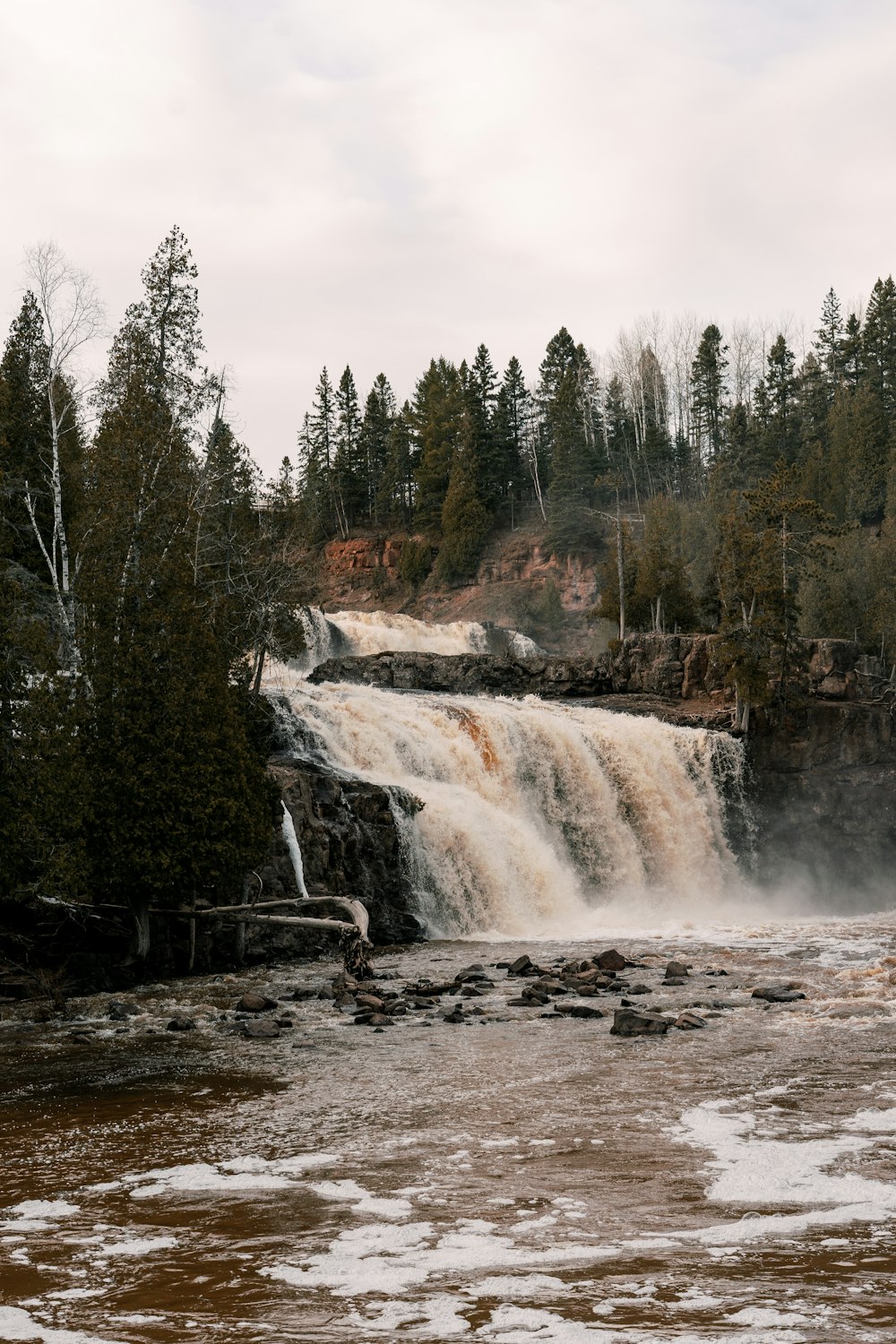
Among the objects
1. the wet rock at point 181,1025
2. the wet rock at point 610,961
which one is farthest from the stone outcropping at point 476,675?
the wet rock at point 181,1025

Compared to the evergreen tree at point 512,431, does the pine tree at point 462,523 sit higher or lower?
lower

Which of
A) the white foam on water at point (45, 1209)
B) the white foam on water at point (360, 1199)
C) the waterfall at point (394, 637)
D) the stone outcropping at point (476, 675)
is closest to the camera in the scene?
the white foam on water at point (360, 1199)

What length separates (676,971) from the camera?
22.9 m

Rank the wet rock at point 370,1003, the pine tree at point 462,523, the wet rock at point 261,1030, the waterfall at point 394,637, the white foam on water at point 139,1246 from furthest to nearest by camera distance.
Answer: the pine tree at point 462,523 → the waterfall at point 394,637 → the wet rock at point 370,1003 → the wet rock at point 261,1030 → the white foam on water at point 139,1246

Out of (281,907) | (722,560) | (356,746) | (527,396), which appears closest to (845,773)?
(722,560)

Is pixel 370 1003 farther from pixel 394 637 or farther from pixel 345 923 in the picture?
pixel 394 637

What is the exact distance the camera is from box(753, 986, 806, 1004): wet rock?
2007 cm

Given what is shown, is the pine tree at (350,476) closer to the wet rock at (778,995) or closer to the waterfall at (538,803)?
the waterfall at (538,803)

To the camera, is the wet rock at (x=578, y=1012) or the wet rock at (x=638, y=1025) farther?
the wet rock at (x=578, y=1012)

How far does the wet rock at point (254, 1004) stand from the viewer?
1992 cm

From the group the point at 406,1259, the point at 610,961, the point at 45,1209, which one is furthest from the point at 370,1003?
the point at 406,1259

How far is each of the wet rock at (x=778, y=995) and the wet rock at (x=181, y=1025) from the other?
9.72m

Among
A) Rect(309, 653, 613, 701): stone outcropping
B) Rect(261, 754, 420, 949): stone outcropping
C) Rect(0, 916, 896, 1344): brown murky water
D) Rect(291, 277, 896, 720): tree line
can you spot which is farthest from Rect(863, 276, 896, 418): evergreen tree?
Rect(0, 916, 896, 1344): brown murky water

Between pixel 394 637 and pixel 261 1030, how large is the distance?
172 feet
